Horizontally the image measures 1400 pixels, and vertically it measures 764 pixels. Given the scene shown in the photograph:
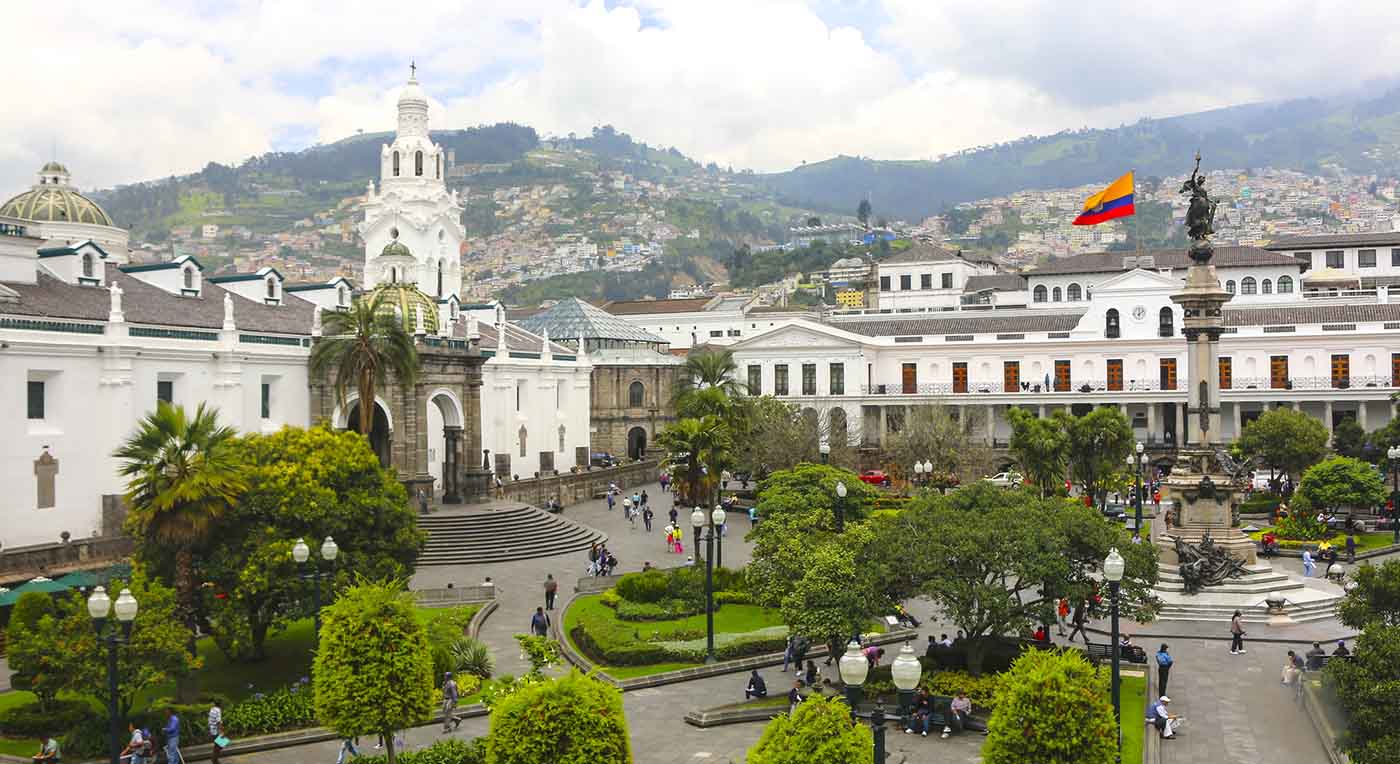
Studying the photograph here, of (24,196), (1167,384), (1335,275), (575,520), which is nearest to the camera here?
(24,196)

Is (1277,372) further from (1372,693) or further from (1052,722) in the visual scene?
(1052,722)

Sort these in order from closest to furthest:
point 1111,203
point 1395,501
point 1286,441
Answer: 1. point 1395,501
2. point 1286,441
3. point 1111,203

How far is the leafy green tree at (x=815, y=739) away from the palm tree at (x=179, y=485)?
14.7 m

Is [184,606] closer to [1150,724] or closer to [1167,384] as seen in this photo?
[1150,724]

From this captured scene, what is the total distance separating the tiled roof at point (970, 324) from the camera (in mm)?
73125

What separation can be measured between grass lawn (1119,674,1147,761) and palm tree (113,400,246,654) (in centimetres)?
1817

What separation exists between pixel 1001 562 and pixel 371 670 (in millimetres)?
12774

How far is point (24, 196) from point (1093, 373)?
2139 inches

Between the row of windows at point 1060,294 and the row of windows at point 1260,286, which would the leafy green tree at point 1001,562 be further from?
the row of windows at point 1060,294

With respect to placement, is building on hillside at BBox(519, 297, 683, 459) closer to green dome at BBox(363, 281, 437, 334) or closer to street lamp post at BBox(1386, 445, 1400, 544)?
green dome at BBox(363, 281, 437, 334)

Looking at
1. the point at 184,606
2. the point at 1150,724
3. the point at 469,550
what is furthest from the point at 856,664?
the point at 469,550

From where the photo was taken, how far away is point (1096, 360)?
232ft

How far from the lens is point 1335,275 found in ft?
269

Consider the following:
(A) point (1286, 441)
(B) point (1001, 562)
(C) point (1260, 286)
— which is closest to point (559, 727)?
(B) point (1001, 562)
